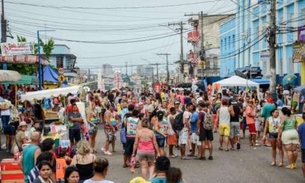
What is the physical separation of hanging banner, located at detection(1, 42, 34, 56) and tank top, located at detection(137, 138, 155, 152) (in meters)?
20.8

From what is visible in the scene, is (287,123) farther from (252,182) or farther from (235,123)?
(235,123)

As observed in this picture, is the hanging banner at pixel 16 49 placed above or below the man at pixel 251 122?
above

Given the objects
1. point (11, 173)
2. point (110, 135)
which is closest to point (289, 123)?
point (110, 135)

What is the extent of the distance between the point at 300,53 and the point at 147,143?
20.7 m

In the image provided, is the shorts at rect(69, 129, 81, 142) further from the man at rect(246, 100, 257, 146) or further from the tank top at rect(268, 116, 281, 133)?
the man at rect(246, 100, 257, 146)

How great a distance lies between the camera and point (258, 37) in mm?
50562

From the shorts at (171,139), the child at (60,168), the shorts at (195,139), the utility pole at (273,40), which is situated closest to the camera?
the child at (60,168)

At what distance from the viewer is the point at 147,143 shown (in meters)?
13.5

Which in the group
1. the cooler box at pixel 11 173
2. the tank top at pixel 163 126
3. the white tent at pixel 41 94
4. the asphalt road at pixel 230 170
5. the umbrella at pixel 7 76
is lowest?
the asphalt road at pixel 230 170

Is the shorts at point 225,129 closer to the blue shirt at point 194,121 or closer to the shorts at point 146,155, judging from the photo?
the blue shirt at point 194,121

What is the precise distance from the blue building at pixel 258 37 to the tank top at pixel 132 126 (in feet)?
57.3

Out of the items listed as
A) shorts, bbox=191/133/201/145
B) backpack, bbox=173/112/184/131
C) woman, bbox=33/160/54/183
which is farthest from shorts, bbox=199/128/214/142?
woman, bbox=33/160/54/183

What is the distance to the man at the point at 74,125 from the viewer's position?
59.1 feet

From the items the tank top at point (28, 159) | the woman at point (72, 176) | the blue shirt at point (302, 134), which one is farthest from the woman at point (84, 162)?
the blue shirt at point (302, 134)
